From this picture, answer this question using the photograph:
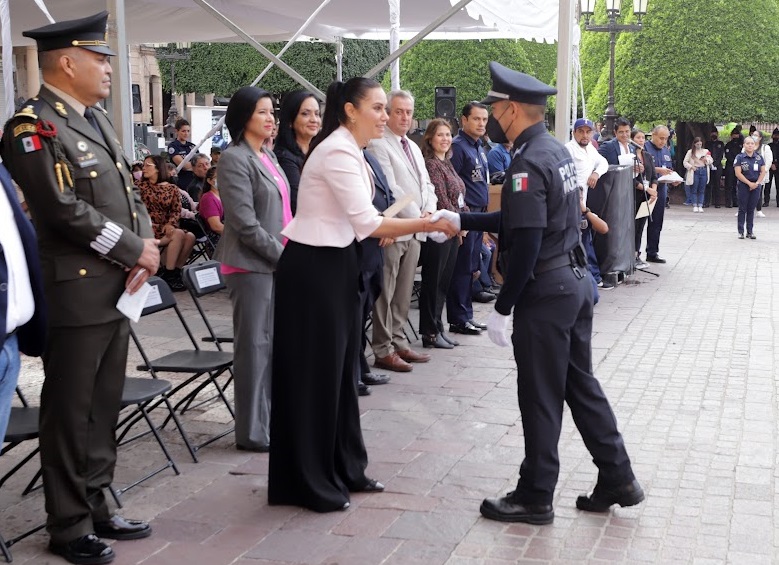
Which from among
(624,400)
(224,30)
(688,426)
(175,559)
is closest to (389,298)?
(624,400)

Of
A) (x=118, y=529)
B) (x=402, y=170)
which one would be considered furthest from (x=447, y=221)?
(x=402, y=170)

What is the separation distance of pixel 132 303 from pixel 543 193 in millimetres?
1741

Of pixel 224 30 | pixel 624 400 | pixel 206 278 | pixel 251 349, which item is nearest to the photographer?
pixel 251 349

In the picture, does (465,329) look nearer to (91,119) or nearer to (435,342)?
(435,342)

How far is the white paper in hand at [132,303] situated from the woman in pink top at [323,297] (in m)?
0.69

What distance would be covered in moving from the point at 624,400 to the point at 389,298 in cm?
185

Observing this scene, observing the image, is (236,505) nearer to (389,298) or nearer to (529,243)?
(529,243)

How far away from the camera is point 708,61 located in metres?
28.3

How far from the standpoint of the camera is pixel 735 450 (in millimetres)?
5895

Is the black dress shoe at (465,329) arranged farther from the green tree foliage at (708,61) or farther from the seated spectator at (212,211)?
the green tree foliage at (708,61)

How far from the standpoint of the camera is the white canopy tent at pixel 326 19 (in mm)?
11789

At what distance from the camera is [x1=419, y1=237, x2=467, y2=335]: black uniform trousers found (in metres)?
8.40

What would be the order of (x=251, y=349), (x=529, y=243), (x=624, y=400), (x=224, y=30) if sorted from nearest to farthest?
(x=529, y=243), (x=251, y=349), (x=624, y=400), (x=224, y=30)

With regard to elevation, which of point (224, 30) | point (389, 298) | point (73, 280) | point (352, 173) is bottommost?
point (389, 298)
